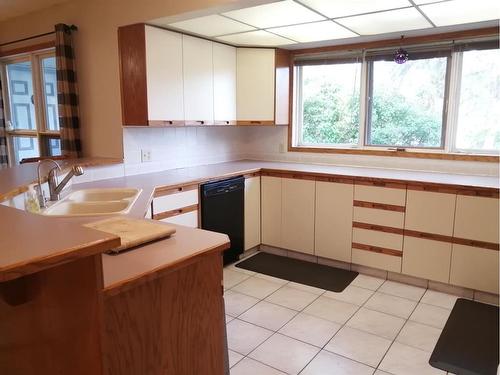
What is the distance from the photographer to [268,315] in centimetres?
286

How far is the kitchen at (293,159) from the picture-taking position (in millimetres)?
2457

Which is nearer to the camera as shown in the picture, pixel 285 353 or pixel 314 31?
pixel 285 353

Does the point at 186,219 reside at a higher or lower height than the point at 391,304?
higher

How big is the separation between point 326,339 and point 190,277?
5.12 ft

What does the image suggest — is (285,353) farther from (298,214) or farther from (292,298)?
(298,214)

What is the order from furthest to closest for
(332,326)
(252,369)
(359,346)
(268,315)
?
(268,315)
(332,326)
(359,346)
(252,369)

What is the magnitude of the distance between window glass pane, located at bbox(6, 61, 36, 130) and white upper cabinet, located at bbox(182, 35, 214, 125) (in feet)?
6.45

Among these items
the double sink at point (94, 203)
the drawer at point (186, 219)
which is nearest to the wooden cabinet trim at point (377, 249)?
the drawer at point (186, 219)

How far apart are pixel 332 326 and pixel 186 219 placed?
1400 mm

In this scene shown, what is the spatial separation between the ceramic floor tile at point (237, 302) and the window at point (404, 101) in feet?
6.53

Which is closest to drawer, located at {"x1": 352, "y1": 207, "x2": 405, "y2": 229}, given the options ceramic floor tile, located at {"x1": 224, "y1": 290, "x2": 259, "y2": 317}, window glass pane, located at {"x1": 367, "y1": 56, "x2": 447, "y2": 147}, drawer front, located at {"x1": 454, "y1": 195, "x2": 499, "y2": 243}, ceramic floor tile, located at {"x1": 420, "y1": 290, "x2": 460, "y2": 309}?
drawer front, located at {"x1": 454, "y1": 195, "x2": 499, "y2": 243}

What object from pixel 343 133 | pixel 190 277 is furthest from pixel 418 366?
pixel 343 133

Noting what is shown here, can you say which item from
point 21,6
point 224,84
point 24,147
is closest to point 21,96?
point 24,147

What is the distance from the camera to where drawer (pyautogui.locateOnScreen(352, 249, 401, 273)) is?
340 cm
